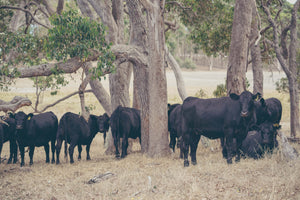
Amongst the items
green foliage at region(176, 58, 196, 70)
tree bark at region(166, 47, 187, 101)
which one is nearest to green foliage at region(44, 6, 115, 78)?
tree bark at region(166, 47, 187, 101)

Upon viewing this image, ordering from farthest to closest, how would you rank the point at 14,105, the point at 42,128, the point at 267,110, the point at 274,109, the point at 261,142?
the point at 274,109 → the point at 267,110 → the point at 42,128 → the point at 261,142 → the point at 14,105

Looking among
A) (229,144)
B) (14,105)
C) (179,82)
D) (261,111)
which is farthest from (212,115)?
(179,82)

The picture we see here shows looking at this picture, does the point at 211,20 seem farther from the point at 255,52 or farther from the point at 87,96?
A: the point at 87,96

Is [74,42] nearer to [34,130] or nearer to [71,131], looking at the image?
[71,131]

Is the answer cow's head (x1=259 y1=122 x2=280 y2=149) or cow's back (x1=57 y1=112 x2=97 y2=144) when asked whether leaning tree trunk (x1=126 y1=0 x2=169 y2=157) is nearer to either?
cow's back (x1=57 y1=112 x2=97 y2=144)

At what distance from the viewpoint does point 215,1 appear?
18578 millimetres

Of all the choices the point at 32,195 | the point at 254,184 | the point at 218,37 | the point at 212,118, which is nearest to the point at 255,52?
the point at 218,37

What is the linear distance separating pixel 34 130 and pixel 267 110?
809cm

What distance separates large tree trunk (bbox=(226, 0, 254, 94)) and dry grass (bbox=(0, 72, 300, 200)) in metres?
3.09

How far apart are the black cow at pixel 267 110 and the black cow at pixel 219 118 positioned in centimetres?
219

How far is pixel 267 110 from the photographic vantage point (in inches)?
529

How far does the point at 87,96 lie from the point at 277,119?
29.5 meters

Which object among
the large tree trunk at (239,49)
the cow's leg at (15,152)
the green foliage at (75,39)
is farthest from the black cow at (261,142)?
the cow's leg at (15,152)

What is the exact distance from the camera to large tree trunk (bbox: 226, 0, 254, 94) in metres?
13.4
